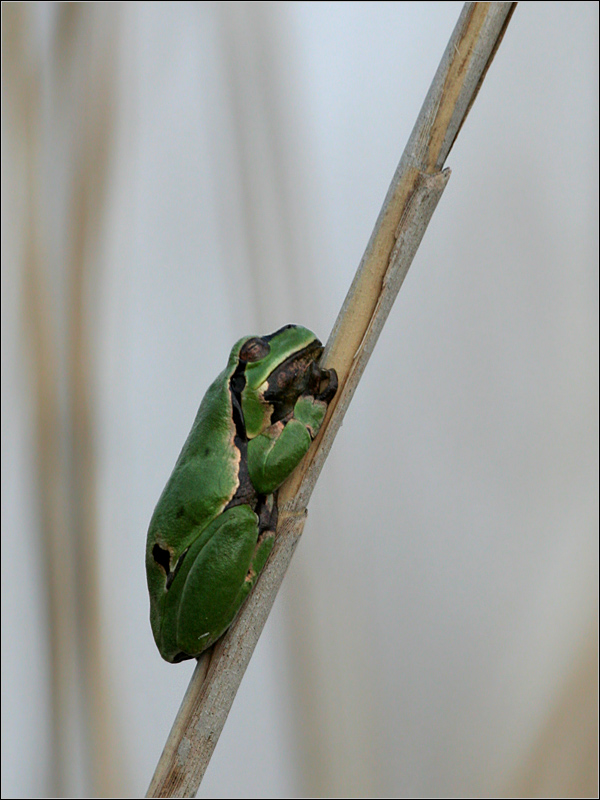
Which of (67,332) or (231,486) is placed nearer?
(231,486)

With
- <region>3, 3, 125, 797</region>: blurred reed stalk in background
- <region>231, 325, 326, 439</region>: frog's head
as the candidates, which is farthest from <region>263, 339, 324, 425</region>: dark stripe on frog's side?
<region>3, 3, 125, 797</region>: blurred reed stalk in background

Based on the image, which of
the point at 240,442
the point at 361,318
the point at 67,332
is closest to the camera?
the point at 361,318

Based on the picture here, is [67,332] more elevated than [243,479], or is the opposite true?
[67,332]

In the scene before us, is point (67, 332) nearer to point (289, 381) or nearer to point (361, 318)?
point (289, 381)

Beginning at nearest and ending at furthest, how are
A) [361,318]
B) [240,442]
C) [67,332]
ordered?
[361,318] < [240,442] < [67,332]

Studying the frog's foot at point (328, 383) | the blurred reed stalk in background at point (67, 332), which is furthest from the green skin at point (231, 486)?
the blurred reed stalk in background at point (67, 332)

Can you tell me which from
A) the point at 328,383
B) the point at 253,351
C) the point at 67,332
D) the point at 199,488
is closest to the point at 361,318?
the point at 328,383

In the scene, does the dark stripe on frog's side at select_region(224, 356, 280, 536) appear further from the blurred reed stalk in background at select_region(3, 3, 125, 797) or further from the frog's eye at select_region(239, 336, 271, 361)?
the blurred reed stalk in background at select_region(3, 3, 125, 797)

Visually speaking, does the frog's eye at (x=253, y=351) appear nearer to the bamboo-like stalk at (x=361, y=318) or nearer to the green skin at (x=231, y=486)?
the green skin at (x=231, y=486)
